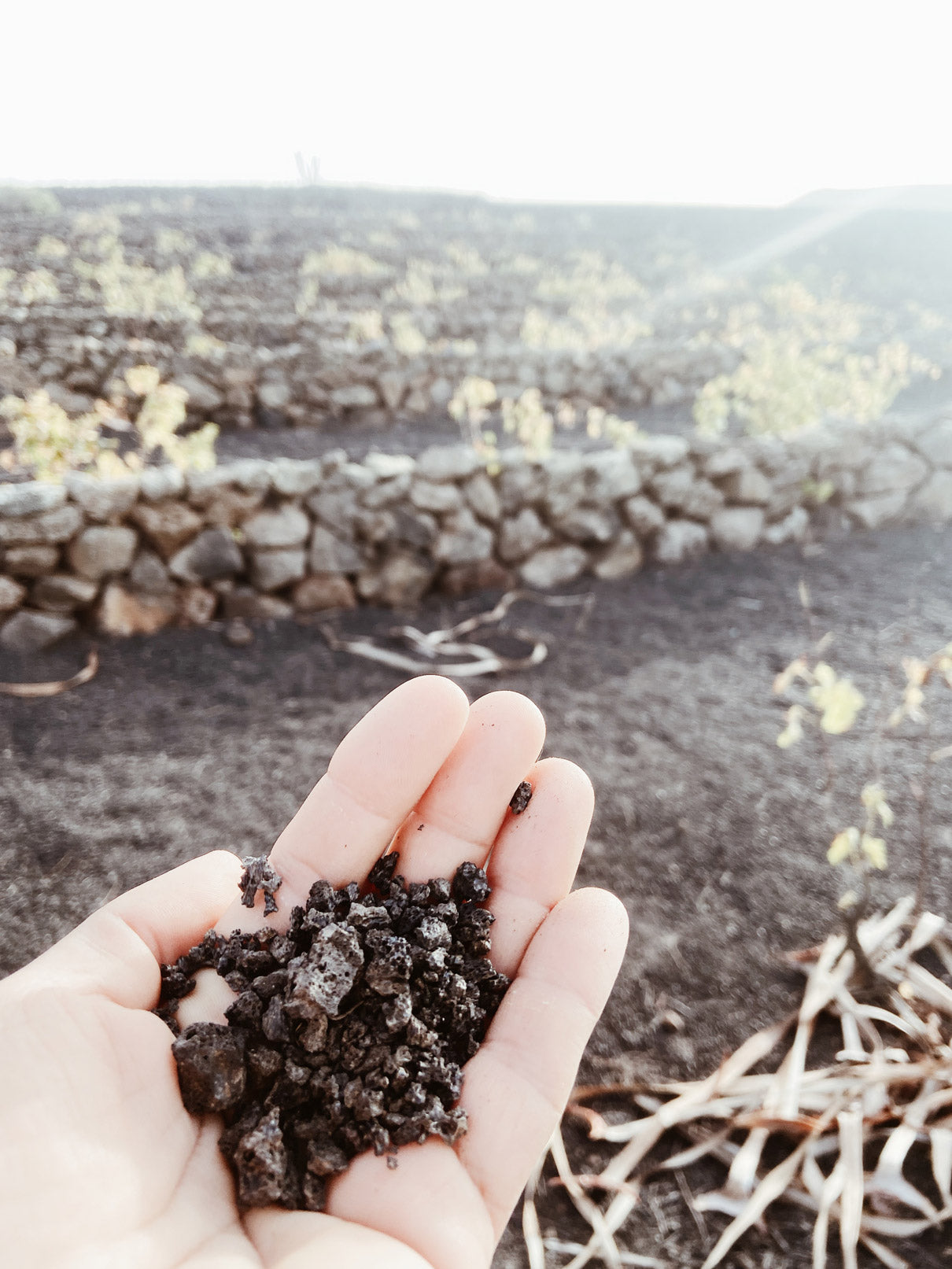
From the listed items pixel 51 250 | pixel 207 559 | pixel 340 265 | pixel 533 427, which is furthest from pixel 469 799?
pixel 340 265

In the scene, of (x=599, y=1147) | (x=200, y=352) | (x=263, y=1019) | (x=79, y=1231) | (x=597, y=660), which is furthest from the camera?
(x=200, y=352)

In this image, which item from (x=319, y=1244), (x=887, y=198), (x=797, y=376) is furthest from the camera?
(x=887, y=198)

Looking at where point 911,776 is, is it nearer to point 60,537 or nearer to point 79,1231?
point 79,1231

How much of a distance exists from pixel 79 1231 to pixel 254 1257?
0.25 metres

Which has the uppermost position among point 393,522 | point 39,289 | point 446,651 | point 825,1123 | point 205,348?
point 39,289

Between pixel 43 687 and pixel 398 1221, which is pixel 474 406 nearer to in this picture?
pixel 43 687

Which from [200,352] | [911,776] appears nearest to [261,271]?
[200,352]

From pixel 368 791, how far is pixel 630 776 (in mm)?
1821

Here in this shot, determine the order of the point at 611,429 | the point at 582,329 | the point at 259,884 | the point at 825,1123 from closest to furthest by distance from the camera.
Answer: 1. the point at 259,884
2. the point at 825,1123
3. the point at 611,429
4. the point at 582,329

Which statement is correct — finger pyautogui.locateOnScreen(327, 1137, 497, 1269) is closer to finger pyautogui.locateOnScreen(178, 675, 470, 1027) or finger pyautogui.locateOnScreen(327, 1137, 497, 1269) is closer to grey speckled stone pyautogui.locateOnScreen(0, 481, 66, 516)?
finger pyautogui.locateOnScreen(178, 675, 470, 1027)

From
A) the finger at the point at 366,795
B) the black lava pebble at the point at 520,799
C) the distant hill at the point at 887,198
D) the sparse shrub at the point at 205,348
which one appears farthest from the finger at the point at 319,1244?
the distant hill at the point at 887,198

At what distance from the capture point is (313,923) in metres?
1.43

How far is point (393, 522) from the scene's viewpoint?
4.30 m

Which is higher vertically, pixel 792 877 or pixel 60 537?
pixel 60 537
